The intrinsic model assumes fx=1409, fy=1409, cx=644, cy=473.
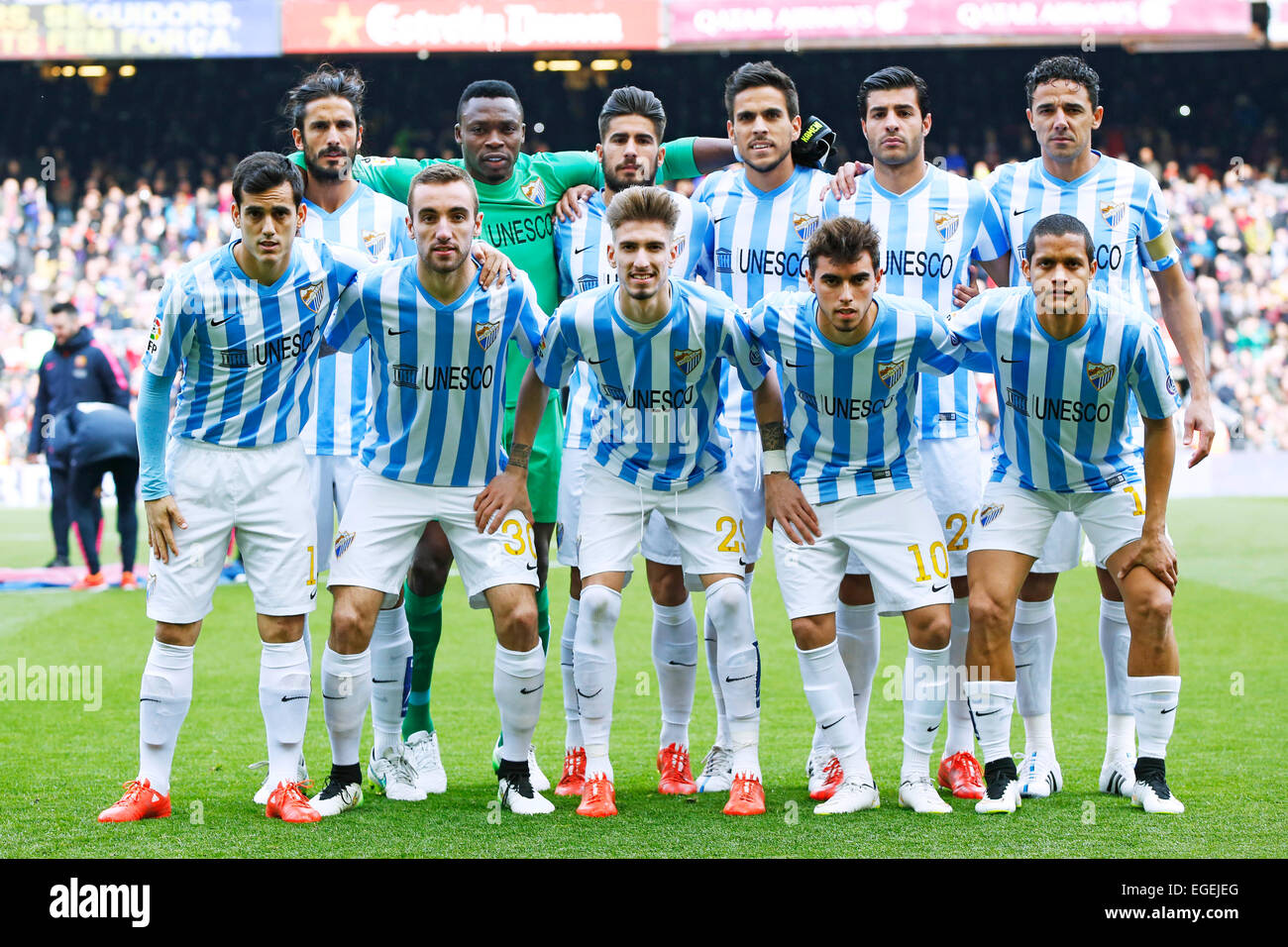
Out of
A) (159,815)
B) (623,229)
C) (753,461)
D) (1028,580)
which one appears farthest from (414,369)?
(1028,580)

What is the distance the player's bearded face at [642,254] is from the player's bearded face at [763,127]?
78cm

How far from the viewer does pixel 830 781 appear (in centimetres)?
458

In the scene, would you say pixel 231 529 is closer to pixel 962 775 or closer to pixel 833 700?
pixel 833 700

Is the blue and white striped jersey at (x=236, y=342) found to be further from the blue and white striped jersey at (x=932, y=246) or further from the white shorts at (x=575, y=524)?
the blue and white striped jersey at (x=932, y=246)

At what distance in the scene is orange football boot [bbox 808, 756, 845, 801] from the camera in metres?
4.53

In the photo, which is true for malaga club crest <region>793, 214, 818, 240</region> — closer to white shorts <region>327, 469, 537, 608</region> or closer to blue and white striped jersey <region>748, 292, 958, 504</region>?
blue and white striped jersey <region>748, 292, 958, 504</region>

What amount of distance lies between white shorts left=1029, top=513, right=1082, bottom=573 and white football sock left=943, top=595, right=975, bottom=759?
11.2 inches

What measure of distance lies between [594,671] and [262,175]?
70.6 inches

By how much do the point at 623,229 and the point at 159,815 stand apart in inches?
87.6

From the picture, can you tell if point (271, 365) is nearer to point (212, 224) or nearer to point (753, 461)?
point (753, 461)

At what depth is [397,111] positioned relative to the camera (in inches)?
919

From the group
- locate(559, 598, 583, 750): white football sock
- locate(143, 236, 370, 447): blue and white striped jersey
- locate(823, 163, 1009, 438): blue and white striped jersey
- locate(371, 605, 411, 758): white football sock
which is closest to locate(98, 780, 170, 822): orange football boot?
locate(371, 605, 411, 758): white football sock

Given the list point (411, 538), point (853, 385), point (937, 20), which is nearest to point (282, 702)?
point (411, 538)

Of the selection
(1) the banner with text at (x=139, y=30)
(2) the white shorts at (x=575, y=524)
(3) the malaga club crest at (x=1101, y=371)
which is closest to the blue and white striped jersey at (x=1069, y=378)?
(3) the malaga club crest at (x=1101, y=371)
